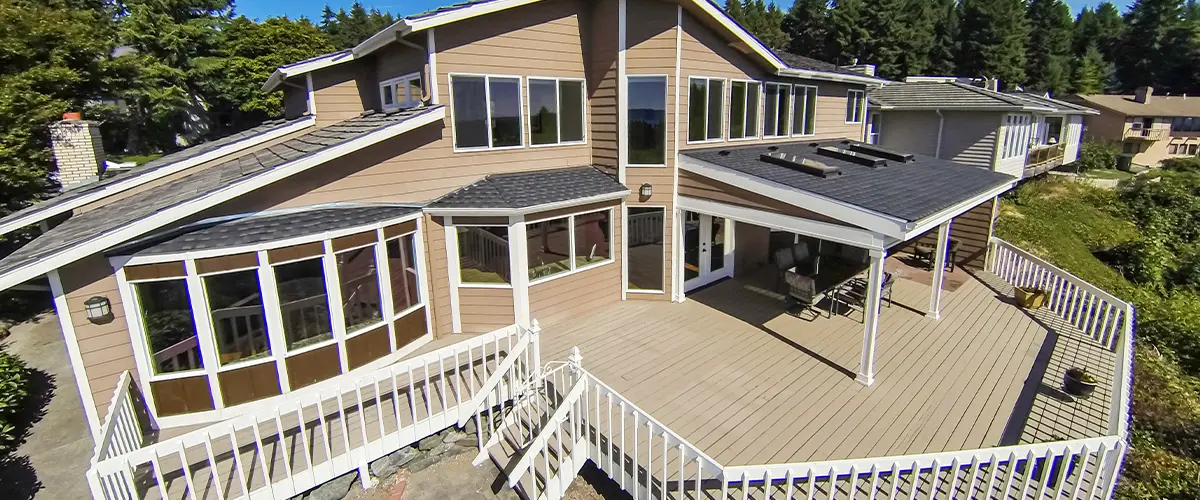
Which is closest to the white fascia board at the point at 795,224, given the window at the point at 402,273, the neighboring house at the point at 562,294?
the neighboring house at the point at 562,294

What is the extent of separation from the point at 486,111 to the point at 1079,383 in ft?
31.8

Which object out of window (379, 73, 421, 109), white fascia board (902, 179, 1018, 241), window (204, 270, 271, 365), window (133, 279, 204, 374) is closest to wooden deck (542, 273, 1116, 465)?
white fascia board (902, 179, 1018, 241)

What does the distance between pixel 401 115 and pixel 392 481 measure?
545cm

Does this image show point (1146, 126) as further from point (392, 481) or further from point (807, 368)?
point (392, 481)

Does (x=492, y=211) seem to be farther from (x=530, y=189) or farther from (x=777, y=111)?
(x=777, y=111)

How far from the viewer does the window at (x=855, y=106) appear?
1509cm

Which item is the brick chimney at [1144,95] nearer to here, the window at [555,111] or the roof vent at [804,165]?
the roof vent at [804,165]

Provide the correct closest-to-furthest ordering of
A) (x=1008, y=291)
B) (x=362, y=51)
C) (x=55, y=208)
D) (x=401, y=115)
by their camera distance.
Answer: (x=55, y=208)
(x=401, y=115)
(x=362, y=51)
(x=1008, y=291)

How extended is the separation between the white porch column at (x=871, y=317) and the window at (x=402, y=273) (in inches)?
271

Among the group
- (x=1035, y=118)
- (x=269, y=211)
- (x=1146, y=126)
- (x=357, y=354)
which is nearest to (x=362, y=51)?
(x=269, y=211)

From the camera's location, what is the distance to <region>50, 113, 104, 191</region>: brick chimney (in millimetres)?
8344

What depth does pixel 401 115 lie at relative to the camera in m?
8.12

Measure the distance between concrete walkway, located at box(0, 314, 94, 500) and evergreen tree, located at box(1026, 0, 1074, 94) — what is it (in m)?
64.6

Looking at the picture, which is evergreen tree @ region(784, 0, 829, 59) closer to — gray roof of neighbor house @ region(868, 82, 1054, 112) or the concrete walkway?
gray roof of neighbor house @ region(868, 82, 1054, 112)
